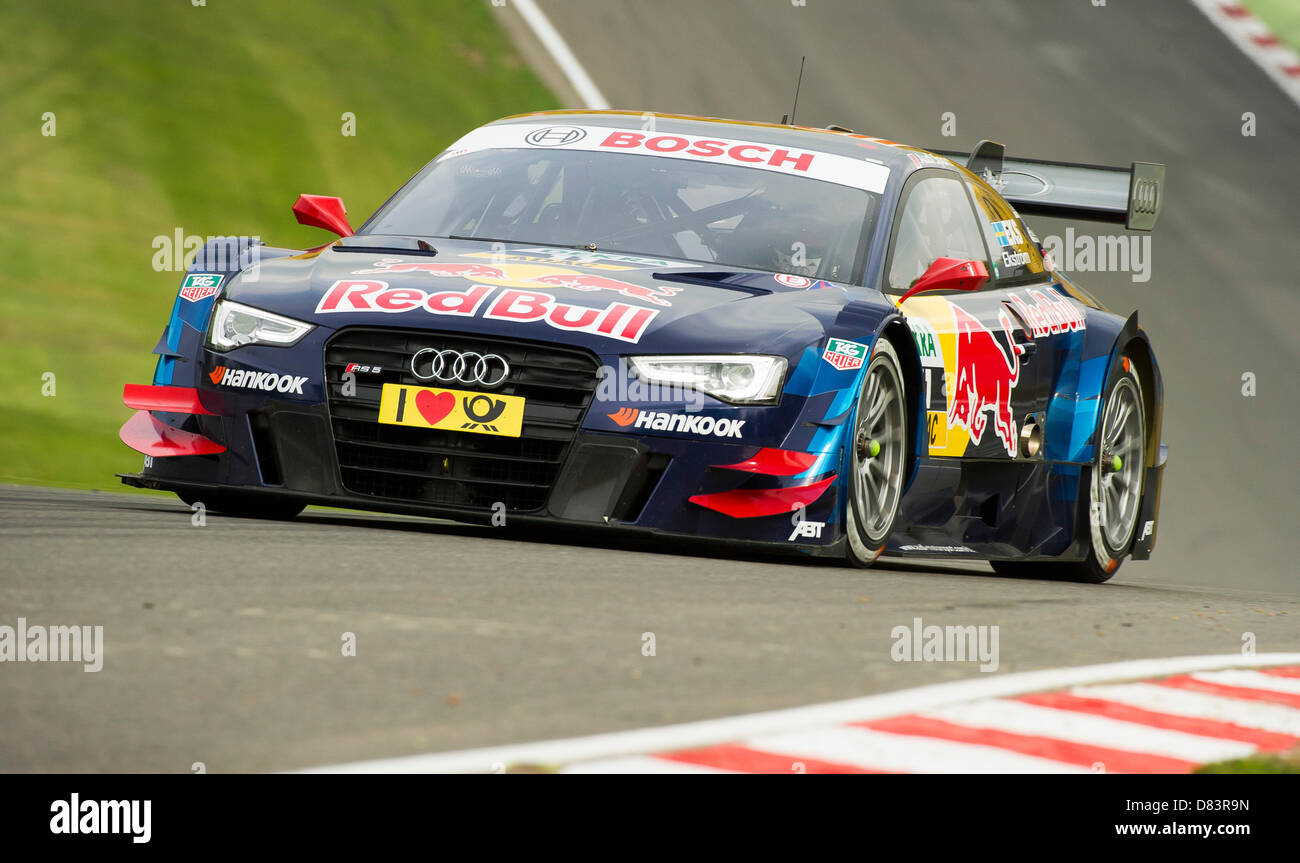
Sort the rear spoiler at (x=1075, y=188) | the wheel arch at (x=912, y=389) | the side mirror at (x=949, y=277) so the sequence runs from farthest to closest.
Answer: the rear spoiler at (x=1075, y=188) < the side mirror at (x=949, y=277) < the wheel arch at (x=912, y=389)

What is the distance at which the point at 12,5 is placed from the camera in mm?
15758

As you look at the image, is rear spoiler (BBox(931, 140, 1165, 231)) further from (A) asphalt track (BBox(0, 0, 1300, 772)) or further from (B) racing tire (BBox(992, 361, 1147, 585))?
(A) asphalt track (BBox(0, 0, 1300, 772))

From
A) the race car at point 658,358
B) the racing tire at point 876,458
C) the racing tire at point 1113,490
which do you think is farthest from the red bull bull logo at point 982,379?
the racing tire at point 1113,490

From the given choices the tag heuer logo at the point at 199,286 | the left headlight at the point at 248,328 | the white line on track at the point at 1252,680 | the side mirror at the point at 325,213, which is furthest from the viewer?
the side mirror at the point at 325,213

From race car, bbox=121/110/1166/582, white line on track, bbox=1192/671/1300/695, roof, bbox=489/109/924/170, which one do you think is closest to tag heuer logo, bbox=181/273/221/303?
race car, bbox=121/110/1166/582

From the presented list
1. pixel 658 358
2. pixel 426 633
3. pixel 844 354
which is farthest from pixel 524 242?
pixel 426 633

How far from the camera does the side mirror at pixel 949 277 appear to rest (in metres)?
7.17

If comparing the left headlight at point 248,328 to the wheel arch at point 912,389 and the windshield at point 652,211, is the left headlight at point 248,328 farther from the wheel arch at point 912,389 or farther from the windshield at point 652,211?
the wheel arch at point 912,389

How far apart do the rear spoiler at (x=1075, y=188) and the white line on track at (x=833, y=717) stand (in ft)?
16.0

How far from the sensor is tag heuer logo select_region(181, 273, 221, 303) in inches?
270

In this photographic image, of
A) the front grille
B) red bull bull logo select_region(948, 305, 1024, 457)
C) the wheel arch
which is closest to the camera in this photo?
the front grille

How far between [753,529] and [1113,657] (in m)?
1.49

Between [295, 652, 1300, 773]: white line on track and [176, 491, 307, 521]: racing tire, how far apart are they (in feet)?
10.6

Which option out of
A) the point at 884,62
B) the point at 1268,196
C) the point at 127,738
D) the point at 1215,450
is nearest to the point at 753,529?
the point at 127,738
